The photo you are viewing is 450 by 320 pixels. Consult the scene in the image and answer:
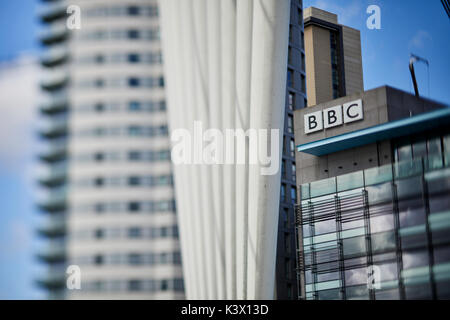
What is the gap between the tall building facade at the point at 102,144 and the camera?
20125 millimetres

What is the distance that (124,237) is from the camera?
28688 mm

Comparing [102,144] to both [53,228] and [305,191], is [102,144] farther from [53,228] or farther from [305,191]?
[305,191]

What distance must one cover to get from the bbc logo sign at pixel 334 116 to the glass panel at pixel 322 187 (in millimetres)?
3409

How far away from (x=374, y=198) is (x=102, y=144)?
46.0 ft

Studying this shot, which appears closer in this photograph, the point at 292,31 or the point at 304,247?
the point at 304,247

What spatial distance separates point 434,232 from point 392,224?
3.64m

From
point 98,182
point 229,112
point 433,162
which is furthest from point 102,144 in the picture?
point 433,162

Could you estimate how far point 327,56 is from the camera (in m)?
61.4

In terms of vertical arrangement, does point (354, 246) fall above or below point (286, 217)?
below

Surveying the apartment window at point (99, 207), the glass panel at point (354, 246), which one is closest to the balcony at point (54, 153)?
the apartment window at point (99, 207)

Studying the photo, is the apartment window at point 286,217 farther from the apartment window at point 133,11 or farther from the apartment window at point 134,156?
the apartment window at point 133,11

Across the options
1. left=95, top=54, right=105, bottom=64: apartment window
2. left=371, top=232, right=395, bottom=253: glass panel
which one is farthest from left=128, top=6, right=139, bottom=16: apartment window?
left=371, top=232, right=395, bottom=253: glass panel
